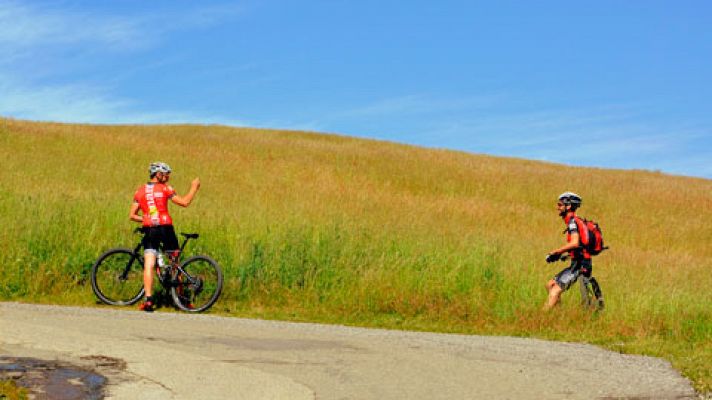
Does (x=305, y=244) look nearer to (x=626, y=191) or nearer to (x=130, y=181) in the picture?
(x=130, y=181)

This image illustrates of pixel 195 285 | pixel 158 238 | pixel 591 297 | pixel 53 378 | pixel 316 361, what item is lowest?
pixel 53 378

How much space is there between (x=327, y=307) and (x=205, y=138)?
36.3 metres

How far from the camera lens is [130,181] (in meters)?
30.8

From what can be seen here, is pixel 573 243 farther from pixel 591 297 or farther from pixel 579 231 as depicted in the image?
pixel 591 297

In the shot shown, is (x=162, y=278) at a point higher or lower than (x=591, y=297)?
lower

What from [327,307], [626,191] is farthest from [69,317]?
[626,191]

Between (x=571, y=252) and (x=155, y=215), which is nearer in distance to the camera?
(x=571, y=252)

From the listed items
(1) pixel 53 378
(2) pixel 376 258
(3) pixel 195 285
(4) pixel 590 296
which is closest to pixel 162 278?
(3) pixel 195 285

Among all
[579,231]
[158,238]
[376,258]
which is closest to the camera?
[579,231]

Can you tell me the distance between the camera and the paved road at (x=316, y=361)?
7.80 m

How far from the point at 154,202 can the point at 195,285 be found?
1405 mm

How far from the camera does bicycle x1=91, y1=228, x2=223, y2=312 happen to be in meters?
13.6

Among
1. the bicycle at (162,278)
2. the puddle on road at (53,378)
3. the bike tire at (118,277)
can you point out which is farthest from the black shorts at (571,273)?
the puddle on road at (53,378)

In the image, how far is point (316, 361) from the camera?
30.0 feet
